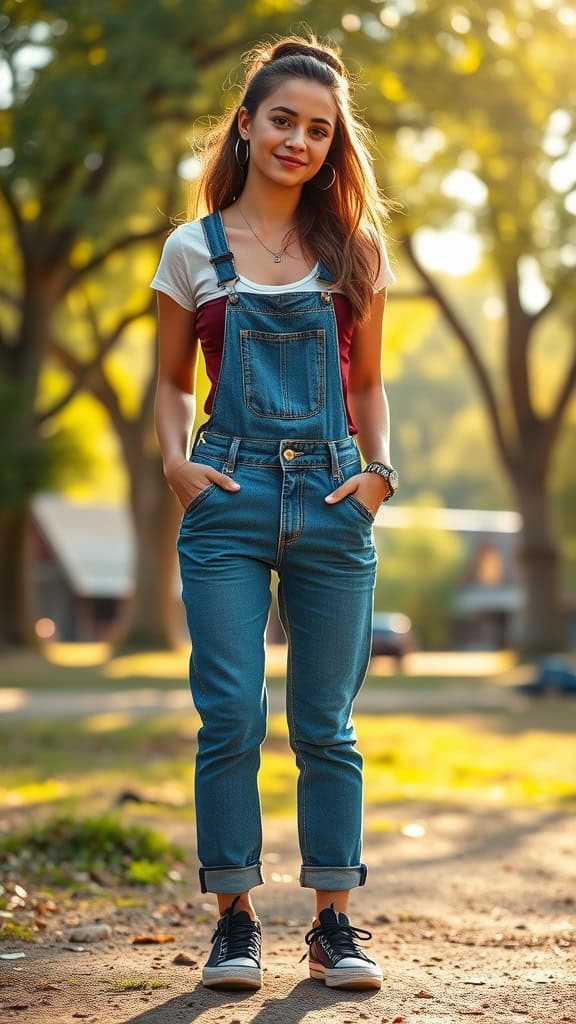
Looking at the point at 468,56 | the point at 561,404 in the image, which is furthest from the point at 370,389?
the point at 561,404

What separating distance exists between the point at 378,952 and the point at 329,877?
484mm

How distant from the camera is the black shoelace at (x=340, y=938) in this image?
373cm

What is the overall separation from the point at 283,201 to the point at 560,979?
2130mm

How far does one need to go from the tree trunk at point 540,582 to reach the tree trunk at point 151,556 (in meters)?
7.58

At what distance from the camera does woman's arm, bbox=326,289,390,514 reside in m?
3.99

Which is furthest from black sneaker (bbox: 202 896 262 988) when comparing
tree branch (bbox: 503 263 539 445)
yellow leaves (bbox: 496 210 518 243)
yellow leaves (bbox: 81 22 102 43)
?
tree branch (bbox: 503 263 539 445)

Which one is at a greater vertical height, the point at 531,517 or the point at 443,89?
the point at 443,89

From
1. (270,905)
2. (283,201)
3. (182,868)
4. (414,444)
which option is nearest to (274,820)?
(182,868)

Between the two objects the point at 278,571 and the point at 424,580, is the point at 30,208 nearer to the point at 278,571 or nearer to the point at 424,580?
the point at 278,571

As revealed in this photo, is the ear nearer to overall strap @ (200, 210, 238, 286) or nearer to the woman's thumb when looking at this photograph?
overall strap @ (200, 210, 238, 286)

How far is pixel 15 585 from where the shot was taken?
2669cm

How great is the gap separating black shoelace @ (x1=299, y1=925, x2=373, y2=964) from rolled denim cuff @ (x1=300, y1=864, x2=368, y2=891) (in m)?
0.10

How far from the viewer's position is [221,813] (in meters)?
3.76

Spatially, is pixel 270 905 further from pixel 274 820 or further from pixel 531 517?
pixel 531 517
